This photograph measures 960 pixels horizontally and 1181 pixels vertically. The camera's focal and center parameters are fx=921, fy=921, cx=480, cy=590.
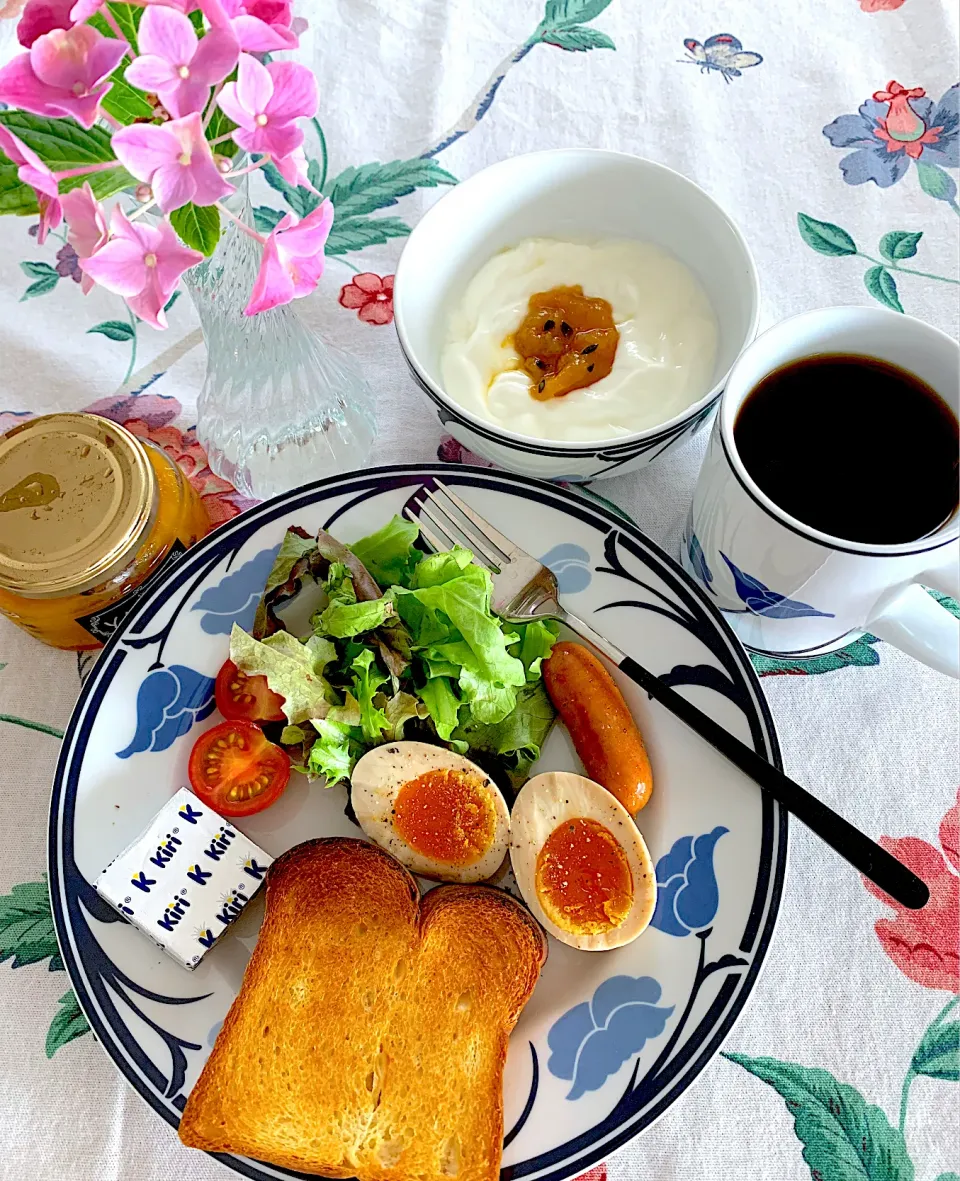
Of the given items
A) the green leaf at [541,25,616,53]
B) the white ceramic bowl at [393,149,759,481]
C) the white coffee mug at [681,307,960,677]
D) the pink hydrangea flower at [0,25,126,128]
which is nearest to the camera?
the pink hydrangea flower at [0,25,126,128]

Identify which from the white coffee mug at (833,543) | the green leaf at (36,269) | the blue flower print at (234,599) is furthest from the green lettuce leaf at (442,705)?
the green leaf at (36,269)

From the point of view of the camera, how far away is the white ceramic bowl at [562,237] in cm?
114

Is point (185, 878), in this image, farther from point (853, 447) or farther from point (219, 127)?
point (853, 447)

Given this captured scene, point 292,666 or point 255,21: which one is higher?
point 255,21

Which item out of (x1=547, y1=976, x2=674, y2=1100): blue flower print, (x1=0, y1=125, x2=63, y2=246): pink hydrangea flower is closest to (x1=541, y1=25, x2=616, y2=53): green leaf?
(x1=0, y1=125, x2=63, y2=246): pink hydrangea flower

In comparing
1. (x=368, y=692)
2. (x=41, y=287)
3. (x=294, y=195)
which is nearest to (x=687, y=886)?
(x=368, y=692)

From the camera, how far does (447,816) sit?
3.66 ft

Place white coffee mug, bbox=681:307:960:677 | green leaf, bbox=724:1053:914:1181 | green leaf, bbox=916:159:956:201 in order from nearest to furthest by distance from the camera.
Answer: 1. white coffee mug, bbox=681:307:960:677
2. green leaf, bbox=724:1053:914:1181
3. green leaf, bbox=916:159:956:201

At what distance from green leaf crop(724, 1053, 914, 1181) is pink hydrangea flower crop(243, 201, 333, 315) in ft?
3.25

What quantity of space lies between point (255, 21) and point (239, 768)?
31.1 inches

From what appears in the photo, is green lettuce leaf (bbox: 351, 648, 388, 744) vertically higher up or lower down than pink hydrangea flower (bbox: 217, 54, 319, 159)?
lower down

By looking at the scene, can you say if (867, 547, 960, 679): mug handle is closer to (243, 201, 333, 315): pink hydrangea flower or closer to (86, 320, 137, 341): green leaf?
(243, 201, 333, 315): pink hydrangea flower

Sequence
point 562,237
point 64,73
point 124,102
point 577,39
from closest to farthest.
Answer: point 64,73
point 124,102
point 562,237
point 577,39

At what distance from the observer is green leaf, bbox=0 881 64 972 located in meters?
1.16
